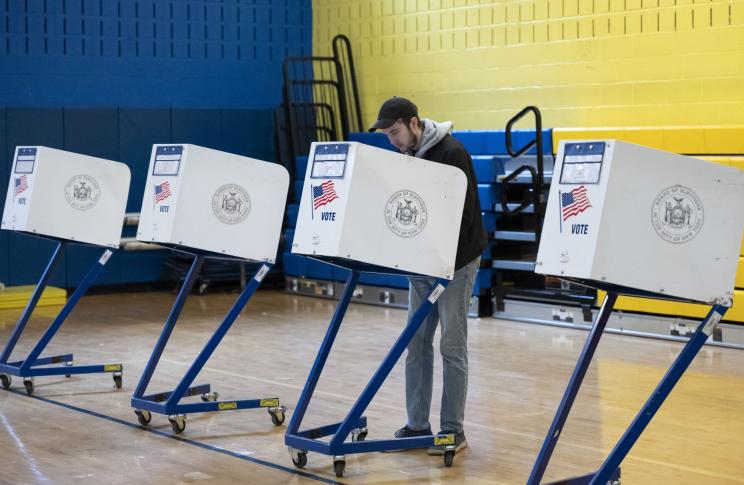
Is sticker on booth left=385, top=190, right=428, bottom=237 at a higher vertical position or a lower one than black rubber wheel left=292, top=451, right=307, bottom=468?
higher

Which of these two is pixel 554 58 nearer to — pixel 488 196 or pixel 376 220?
pixel 488 196

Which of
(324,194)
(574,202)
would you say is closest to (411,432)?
(324,194)

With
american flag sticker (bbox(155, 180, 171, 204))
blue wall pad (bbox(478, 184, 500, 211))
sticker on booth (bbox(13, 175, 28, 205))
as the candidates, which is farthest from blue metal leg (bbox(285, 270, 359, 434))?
blue wall pad (bbox(478, 184, 500, 211))

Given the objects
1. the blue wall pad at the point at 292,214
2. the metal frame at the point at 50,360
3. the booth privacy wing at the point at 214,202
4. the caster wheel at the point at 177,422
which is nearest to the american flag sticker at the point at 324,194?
the booth privacy wing at the point at 214,202

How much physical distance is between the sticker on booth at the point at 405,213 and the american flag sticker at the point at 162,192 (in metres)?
1.36

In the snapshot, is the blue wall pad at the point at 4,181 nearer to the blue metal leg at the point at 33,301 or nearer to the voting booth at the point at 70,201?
the blue metal leg at the point at 33,301

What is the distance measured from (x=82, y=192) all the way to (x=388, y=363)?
279 centimetres

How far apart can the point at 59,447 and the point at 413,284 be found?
1.86 m

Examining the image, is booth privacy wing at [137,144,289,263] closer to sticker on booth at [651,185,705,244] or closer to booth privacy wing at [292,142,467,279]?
booth privacy wing at [292,142,467,279]

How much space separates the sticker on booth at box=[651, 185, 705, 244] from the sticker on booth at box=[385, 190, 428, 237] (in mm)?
1206

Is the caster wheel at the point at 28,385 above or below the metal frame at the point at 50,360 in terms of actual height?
below

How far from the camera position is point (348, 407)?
650cm

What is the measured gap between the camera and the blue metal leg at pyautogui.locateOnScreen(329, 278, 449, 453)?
191 inches

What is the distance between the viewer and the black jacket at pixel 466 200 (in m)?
5.20
